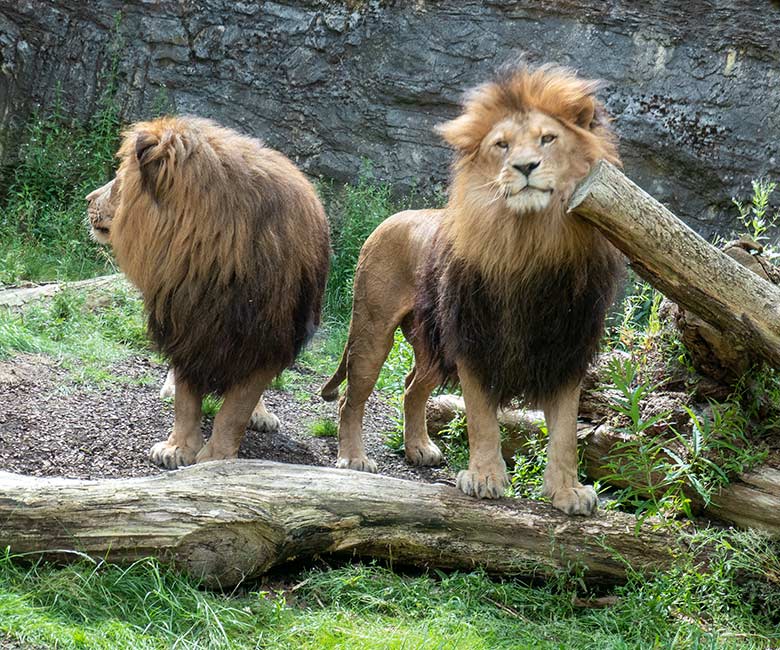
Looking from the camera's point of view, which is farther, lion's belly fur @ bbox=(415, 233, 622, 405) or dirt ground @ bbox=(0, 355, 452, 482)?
dirt ground @ bbox=(0, 355, 452, 482)

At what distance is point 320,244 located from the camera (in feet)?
18.0

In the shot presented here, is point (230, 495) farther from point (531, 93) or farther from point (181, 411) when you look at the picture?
point (531, 93)

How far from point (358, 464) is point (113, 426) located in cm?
134

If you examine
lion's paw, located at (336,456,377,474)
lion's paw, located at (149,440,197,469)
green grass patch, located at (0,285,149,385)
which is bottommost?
green grass patch, located at (0,285,149,385)

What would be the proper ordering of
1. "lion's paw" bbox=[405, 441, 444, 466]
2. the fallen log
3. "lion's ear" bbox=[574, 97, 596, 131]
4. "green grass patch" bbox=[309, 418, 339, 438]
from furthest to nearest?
"green grass patch" bbox=[309, 418, 339, 438]
"lion's paw" bbox=[405, 441, 444, 466]
the fallen log
"lion's ear" bbox=[574, 97, 596, 131]

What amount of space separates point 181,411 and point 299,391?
1985mm

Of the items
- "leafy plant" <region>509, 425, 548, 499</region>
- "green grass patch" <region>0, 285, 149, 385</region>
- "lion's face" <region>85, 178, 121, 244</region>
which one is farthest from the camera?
"green grass patch" <region>0, 285, 149, 385</region>

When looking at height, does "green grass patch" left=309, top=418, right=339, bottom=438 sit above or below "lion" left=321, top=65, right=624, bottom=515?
below

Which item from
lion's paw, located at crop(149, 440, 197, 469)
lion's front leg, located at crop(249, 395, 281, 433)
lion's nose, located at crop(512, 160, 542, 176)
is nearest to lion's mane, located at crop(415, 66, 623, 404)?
lion's nose, located at crop(512, 160, 542, 176)

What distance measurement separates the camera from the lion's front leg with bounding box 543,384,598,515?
4.39 meters

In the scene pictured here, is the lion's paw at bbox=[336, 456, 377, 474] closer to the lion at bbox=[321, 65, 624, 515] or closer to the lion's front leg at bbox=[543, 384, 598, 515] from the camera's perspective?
the lion at bbox=[321, 65, 624, 515]

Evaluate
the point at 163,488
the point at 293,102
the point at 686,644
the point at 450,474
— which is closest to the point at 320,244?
the point at 450,474

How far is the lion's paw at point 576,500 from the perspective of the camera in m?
4.37

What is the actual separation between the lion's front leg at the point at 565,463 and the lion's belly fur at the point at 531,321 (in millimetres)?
72
